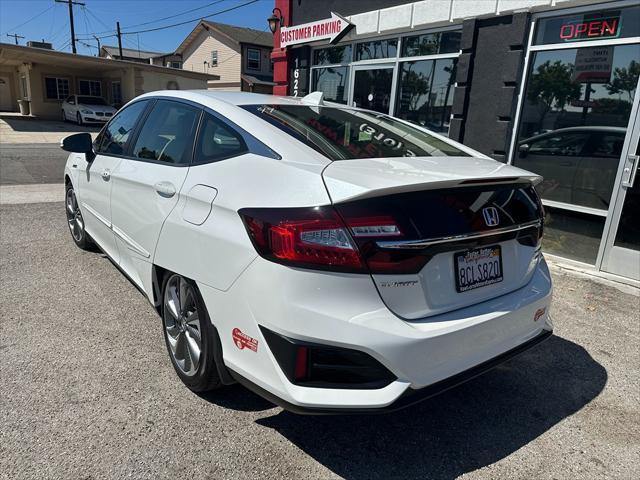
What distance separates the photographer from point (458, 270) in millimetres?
2062

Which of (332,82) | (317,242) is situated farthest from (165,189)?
(332,82)

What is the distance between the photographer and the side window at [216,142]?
2395mm

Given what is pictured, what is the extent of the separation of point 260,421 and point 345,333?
0.96 metres

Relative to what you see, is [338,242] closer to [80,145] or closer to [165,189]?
[165,189]

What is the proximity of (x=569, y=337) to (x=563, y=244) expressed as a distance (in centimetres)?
227

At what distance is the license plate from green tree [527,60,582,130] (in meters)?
3.96

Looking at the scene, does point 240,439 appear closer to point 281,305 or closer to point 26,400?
point 281,305

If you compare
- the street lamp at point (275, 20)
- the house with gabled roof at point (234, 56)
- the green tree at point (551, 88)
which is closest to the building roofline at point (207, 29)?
the house with gabled roof at point (234, 56)

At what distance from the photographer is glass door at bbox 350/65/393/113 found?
7785mm

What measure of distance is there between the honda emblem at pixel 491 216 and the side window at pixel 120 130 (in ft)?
8.65

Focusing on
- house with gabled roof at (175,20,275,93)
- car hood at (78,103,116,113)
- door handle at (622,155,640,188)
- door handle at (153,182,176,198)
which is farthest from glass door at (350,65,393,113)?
house with gabled roof at (175,20,275,93)

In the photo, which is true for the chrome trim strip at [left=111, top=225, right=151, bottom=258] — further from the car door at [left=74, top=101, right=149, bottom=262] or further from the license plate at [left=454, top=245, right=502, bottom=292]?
the license plate at [left=454, top=245, right=502, bottom=292]

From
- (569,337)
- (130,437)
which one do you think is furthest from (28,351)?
(569,337)

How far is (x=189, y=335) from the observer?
2617 millimetres
